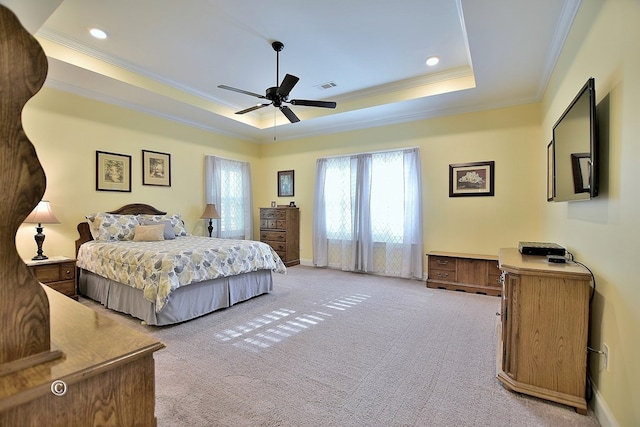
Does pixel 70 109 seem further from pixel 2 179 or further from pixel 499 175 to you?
pixel 499 175

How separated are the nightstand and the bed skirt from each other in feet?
0.68

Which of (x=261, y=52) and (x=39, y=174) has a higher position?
(x=261, y=52)

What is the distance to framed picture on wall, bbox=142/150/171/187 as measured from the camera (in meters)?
4.91

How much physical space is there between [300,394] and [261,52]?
3601 mm

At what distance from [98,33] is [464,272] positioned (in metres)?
5.40

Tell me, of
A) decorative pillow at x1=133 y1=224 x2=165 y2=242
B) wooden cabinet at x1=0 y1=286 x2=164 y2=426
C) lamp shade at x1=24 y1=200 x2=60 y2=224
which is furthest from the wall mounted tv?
lamp shade at x1=24 y1=200 x2=60 y2=224

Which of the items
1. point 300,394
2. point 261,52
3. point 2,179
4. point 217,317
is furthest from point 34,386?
point 261,52

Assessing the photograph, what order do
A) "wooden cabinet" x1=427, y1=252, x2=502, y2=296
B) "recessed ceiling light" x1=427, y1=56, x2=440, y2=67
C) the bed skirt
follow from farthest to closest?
"wooden cabinet" x1=427, y1=252, x2=502, y2=296, "recessed ceiling light" x1=427, y1=56, x2=440, y2=67, the bed skirt

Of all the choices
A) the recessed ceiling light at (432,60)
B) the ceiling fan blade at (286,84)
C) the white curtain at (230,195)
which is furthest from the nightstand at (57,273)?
the recessed ceiling light at (432,60)

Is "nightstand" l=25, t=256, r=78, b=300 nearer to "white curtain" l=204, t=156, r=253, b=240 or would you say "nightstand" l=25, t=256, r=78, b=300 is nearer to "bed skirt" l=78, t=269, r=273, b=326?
"bed skirt" l=78, t=269, r=273, b=326

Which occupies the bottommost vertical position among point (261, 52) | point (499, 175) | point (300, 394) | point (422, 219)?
point (300, 394)

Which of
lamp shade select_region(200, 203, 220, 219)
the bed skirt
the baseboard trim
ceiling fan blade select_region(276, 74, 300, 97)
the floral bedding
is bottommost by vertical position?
the baseboard trim

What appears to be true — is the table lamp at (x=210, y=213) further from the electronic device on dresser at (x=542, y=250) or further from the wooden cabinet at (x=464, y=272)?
the electronic device on dresser at (x=542, y=250)

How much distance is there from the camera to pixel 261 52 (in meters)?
3.62
